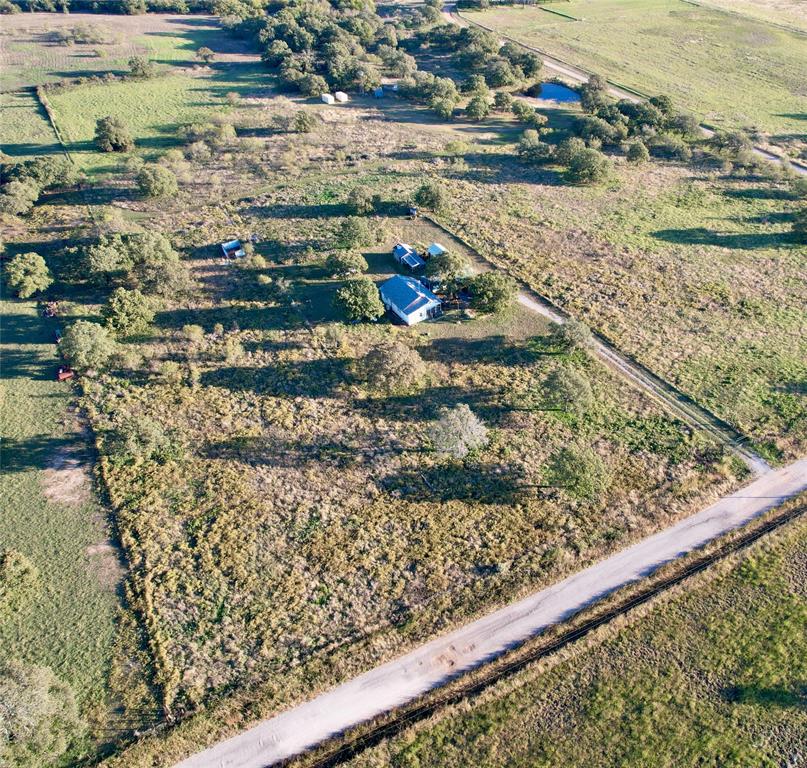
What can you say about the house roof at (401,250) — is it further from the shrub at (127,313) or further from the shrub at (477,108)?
the shrub at (477,108)

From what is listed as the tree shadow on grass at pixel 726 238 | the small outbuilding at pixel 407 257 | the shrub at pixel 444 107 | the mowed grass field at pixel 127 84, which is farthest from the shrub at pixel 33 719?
the shrub at pixel 444 107

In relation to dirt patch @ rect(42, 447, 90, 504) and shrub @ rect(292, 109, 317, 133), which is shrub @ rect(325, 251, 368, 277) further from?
shrub @ rect(292, 109, 317, 133)

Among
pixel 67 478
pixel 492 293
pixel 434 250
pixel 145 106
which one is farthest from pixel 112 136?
pixel 492 293

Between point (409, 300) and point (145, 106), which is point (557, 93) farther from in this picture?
point (409, 300)

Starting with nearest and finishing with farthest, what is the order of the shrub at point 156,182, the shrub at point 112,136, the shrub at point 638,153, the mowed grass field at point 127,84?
the shrub at point 156,182, the shrub at point 112,136, the shrub at point 638,153, the mowed grass field at point 127,84

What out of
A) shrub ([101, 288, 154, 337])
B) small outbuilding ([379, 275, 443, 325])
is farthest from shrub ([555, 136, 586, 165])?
shrub ([101, 288, 154, 337])

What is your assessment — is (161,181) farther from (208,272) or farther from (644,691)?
(644,691)
